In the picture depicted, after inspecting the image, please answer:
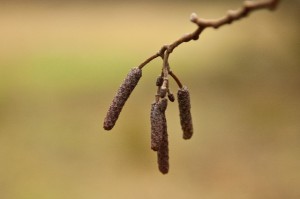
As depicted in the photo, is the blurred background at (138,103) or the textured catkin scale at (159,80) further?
the blurred background at (138,103)

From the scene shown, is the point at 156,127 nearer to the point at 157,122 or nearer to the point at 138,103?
the point at 157,122

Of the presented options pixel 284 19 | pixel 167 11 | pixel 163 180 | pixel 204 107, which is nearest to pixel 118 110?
pixel 284 19

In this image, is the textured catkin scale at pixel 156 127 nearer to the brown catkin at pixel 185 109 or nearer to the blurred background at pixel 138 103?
the brown catkin at pixel 185 109

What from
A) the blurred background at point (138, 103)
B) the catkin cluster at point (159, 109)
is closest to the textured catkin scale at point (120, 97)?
→ the catkin cluster at point (159, 109)

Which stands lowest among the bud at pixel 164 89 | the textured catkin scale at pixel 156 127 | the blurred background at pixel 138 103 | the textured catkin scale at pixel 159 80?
the textured catkin scale at pixel 156 127

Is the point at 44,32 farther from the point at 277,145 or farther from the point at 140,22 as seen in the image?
the point at 277,145

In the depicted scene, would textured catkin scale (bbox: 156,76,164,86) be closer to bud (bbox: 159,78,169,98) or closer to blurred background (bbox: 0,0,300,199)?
bud (bbox: 159,78,169,98)

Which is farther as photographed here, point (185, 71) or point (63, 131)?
point (185, 71)
